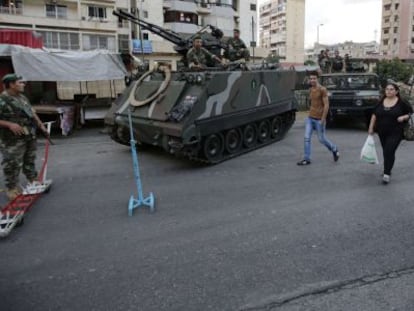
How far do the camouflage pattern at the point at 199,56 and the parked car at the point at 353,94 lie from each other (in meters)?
4.42

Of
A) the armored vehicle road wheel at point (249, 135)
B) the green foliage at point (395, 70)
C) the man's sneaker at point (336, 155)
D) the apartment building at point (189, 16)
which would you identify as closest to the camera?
the man's sneaker at point (336, 155)

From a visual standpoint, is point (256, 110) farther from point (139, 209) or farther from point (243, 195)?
point (139, 209)

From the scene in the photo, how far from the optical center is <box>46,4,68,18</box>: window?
3594 cm

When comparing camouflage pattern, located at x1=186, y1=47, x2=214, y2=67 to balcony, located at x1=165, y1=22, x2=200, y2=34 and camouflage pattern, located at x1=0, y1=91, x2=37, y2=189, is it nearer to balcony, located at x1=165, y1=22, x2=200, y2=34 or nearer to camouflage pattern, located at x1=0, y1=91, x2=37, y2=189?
camouflage pattern, located at x1=0, y1=91, x2=37, y2=189

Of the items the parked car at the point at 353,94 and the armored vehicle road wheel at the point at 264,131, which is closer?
the armored vehicle road wheel at the point at 264,131

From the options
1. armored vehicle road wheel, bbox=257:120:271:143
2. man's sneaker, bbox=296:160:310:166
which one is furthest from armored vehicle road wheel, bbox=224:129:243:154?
man's sneaker, bbox=296:160:310:166

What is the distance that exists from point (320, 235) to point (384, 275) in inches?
37.4

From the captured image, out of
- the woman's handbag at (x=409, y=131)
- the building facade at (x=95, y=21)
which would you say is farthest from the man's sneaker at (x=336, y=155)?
the building facade at (x=95, y=21)

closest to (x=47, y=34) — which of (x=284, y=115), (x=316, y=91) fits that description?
(x=284, y=115)

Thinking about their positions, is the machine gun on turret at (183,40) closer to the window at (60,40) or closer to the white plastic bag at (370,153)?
the white plastic bag at (370,153)

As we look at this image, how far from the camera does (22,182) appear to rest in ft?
22.2

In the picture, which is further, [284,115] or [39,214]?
[284,115]

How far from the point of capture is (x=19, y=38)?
12.9 meters

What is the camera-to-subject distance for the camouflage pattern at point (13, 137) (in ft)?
18.2
